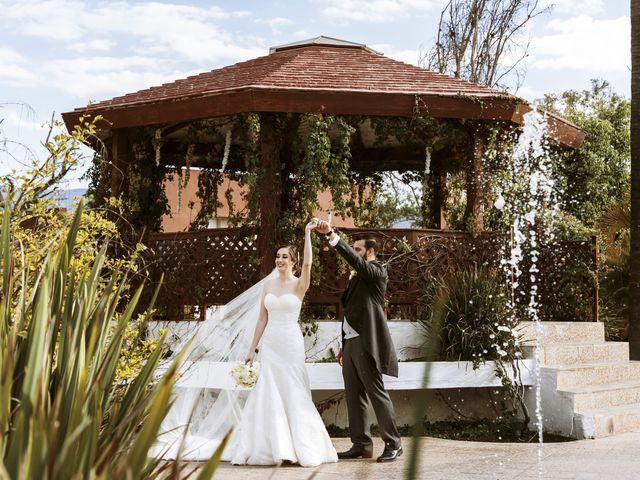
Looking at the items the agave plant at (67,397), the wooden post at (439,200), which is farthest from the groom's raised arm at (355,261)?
the wooden post at (439,200)

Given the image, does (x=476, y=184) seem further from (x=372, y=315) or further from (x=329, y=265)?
(x=372, y=315)

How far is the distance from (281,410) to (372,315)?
119 cm

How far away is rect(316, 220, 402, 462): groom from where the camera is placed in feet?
24.7

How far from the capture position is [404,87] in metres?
11.6

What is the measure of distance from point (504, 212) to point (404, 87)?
2.44 meters

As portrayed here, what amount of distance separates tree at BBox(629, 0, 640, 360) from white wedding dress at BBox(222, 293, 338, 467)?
21.4 feet

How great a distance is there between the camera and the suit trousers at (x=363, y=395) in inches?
296

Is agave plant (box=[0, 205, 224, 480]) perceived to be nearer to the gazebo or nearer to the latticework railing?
the gazebo

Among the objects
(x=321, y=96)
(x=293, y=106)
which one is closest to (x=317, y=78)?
(x=321, y=96)

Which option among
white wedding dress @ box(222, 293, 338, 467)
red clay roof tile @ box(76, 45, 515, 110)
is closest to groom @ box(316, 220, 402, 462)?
white wedding dress @ box(222, 293, 338, 467)

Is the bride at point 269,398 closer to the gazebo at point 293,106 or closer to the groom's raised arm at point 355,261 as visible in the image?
the groom's raised arm at point 355,261

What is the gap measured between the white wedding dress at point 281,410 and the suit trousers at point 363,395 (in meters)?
0.33

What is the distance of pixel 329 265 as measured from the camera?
10.9 meters

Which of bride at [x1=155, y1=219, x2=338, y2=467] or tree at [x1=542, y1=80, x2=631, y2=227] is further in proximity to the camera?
tree at [x1=542, y1=80, x2=631, y2=227]
